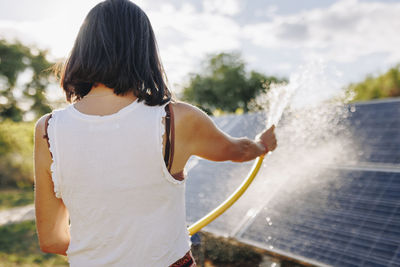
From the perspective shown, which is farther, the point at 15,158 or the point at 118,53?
the point at 15,158

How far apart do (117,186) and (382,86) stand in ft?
87.9

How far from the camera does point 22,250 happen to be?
526cm

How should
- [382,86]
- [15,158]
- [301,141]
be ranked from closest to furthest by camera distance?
1. [301,141]
2. [15,158]
3. [382,86]

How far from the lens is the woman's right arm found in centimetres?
118

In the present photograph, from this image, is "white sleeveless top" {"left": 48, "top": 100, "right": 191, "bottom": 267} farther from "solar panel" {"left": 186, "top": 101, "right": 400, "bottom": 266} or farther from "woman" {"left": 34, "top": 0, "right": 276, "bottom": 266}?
"solar panel" {"left": 186, "top": 101, "right": 400, "bottom": 266}

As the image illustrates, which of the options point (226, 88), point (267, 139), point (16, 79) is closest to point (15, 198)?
point (267, 139)

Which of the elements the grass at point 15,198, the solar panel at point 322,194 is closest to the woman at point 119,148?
the solar panel at point 322,194

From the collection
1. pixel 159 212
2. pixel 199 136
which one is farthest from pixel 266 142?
pixel 159 212

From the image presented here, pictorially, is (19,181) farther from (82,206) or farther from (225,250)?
(82,206)

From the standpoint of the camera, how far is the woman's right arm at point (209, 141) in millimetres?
1185

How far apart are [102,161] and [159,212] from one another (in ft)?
1.01

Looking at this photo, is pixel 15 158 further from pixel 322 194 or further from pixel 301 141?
pixel 322 194

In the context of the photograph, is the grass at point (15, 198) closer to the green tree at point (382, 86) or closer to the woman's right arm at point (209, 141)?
the woman's right arm at point (209, 141)

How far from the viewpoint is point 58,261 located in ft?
16.0
